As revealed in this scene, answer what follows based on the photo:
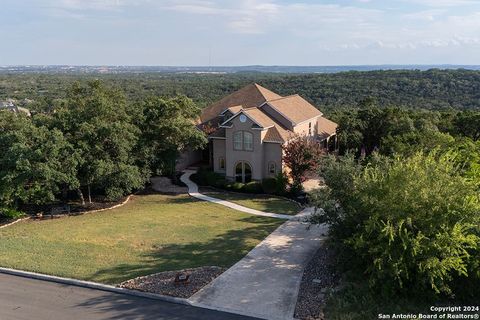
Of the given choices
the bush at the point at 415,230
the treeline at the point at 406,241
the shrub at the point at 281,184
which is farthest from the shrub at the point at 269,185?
the bush at the point at 415,230

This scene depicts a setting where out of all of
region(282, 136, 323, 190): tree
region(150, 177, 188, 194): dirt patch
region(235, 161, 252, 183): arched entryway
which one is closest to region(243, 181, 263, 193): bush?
region(235, 161, 252, 183): arched entryway

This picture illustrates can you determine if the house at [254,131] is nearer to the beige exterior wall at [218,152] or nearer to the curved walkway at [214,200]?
the beige exterior wall at [218,152]

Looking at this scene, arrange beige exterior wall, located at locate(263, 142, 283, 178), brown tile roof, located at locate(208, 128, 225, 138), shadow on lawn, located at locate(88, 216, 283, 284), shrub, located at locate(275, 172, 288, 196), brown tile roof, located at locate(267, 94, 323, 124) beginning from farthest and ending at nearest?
1. brown tile roof, located at locate(267, 94, 323, 124)
2. brown tile roof, located at locate(208, 128, 225, 138)
3. beige exterior wall, located at locate(263, 142, 283, 178)
4. shrub, located at locate(275, 172, 288, 196)
5. shadow on lawn, located at locate(88, 216, 283, 284)

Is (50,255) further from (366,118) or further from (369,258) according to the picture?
(366,118)

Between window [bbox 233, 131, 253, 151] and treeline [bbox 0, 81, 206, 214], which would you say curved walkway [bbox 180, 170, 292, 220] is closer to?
treeline [bbox 0, 81, 206, 214]

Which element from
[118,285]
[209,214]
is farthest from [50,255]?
[209,214]

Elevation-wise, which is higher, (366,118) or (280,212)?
(366,118)
